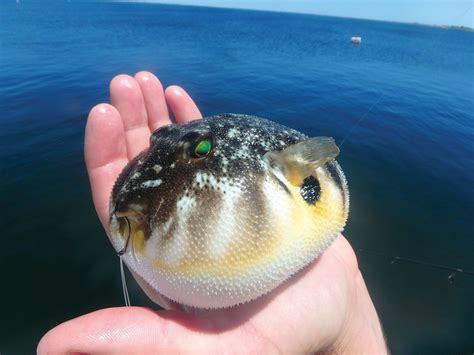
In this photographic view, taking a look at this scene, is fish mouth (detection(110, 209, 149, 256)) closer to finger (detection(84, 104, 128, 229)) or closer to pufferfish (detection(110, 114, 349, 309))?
pufferfish (detection(110, 114, 349, 309))

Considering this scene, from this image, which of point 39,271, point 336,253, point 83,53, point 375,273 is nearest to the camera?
point 336,253

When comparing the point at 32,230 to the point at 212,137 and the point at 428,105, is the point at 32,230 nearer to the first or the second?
the point at 212,137

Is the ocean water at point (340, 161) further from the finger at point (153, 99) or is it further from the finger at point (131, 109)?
the finger at point (153, 99)

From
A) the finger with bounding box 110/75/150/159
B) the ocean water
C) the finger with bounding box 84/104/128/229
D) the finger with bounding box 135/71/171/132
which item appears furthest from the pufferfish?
the ocean water

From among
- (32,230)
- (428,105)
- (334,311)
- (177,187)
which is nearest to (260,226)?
(177,187)

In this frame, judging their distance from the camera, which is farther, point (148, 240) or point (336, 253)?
point (336, 253)

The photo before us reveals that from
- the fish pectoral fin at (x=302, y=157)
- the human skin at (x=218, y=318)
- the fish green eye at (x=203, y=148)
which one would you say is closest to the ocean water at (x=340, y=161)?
the human skin at (x=218, y=318)
